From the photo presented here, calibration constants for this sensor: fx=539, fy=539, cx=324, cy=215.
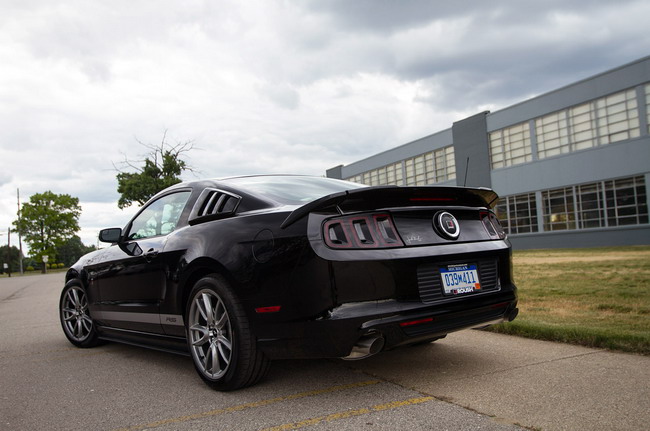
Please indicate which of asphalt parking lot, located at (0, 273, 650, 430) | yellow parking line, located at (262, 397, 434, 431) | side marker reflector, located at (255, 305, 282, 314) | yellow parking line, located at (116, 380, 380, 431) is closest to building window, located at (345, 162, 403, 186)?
asphalt parking lot, located at (0, 273, 650, 430)

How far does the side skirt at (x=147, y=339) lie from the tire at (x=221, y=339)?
0.23 metres

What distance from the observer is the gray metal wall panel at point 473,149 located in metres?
35.4

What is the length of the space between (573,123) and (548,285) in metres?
23.2

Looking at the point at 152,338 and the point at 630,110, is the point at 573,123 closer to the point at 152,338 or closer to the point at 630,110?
the point at 630,110

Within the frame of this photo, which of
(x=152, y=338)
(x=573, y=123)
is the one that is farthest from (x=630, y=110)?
(x=152, y=338)

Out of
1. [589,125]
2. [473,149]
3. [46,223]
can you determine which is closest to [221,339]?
[589,125]

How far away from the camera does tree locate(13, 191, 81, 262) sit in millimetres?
68475

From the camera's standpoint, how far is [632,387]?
3225 millimetres

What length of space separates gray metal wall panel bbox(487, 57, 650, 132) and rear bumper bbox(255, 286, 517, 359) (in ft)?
90.0

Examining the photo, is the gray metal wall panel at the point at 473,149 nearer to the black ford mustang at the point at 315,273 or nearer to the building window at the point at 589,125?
the building window at the point at 589,125

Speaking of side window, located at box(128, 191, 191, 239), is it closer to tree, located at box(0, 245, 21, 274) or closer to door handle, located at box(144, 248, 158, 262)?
door handle, located at box(144, 248, 158, 262)

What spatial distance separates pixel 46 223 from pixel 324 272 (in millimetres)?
75805

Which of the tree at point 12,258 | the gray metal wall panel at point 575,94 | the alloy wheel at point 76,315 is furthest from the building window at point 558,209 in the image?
the tree at point 12,258

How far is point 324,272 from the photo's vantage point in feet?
10.1
